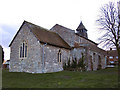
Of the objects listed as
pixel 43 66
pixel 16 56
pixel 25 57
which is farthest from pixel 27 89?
pixel 16 56

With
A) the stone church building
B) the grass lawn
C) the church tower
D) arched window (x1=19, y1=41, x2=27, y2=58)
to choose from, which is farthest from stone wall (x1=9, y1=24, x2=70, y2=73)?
the church tower

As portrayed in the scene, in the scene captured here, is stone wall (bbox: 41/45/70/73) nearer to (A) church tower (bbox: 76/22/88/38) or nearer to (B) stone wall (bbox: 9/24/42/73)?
(B) stone wall (bbox: 9/24/42/73)

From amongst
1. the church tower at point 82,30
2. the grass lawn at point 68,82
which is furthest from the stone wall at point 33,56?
the church tower at point 82,30

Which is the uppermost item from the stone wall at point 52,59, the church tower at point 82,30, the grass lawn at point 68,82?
the church tower at point 82,30

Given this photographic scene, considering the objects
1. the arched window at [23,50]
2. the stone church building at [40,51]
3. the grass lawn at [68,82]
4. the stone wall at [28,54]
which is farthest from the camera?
the arched window at [23,50]

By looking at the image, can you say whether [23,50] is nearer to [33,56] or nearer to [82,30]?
[33,56]

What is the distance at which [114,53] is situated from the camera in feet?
228

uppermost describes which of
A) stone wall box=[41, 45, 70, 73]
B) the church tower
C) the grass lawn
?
the church tower

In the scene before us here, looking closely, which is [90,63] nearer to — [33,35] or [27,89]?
[33,35]

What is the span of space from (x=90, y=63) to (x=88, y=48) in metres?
3.27

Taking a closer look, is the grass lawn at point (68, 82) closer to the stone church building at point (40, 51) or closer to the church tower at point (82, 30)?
the stone church building at point (40, 51)

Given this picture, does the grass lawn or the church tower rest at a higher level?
the church tower

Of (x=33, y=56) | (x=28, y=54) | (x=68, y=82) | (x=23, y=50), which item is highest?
(x=23, y=50)

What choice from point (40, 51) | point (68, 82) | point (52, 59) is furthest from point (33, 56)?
point (68, 82)
